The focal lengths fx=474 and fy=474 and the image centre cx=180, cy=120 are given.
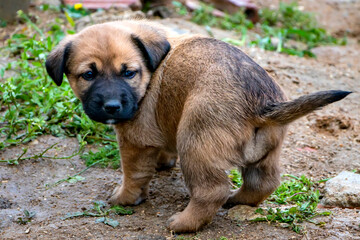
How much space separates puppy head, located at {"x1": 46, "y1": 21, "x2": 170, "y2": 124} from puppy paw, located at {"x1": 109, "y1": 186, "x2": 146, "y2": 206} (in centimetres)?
85

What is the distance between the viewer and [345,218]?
14.9ft

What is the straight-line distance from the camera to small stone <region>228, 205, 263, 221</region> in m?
4.69

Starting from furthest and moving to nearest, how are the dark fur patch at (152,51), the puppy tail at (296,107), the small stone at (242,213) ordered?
1. the dark fur patch at (152,51)
2. the small stone at (242,213)
3. the puppy tail at (296,107)

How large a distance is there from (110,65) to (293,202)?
2440 millimetres

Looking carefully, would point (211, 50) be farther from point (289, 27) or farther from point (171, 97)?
point (289, 27)

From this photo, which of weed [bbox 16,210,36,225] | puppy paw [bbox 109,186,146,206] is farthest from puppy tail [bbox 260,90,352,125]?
weed [bbox 16,210,36,225]

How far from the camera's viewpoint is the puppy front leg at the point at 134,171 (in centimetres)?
489

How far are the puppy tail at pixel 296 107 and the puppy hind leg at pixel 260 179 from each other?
44 cm

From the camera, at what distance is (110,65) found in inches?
182

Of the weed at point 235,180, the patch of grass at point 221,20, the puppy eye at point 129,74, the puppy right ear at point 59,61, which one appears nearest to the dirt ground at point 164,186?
the weed at point 235,180

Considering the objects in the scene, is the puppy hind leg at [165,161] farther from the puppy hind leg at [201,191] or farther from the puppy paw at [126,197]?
the puppy hind leg at [201,191]

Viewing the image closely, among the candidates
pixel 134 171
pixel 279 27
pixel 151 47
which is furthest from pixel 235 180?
pixel 279 27

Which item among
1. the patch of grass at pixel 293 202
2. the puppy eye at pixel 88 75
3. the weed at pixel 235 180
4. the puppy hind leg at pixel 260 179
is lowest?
the weed at pixel 235 180

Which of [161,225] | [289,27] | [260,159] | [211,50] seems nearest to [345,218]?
[260,159]
